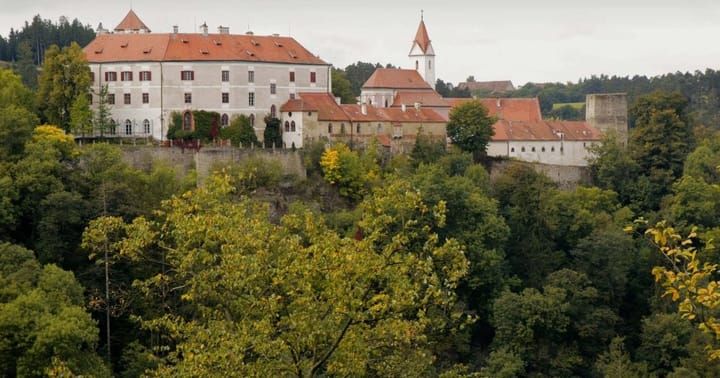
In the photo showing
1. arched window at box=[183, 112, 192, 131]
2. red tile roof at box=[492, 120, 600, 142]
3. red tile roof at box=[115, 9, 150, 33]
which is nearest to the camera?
arched window at box=[183, 112, 192, 131]

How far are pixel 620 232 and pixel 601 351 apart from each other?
7.86m

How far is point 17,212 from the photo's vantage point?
1720 inches

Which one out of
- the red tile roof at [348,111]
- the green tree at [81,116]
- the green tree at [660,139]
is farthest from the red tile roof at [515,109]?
the green tree at [81,116]

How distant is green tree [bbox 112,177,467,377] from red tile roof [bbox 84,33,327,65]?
3771cm

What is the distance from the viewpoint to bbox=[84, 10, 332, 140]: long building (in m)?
55.6

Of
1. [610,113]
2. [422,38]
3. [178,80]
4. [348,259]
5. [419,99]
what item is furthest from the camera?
[422,38]

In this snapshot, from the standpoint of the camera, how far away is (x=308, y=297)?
17.5 metres

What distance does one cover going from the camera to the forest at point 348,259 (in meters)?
17.6

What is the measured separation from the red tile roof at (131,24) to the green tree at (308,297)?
43.1 m

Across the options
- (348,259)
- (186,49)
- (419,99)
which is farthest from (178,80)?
(348,259)

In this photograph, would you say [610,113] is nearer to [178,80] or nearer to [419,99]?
[419,99]

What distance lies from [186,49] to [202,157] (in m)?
7.07

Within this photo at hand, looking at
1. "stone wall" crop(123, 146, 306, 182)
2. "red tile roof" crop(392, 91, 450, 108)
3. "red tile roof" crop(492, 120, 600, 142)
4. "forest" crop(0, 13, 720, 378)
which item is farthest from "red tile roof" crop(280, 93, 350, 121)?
"red tile roof" crop(492, 120, 600, 142)

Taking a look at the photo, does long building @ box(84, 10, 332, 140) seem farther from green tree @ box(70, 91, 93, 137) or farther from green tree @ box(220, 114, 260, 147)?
green tree @ box(70, 91, 93, 137)
